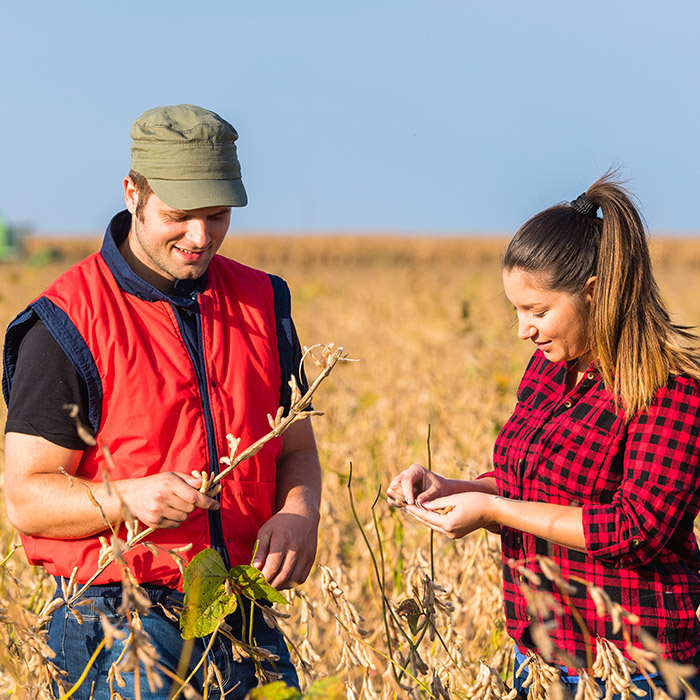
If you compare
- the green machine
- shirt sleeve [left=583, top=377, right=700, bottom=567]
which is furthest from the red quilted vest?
the green machine

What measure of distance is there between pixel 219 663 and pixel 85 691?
255 millimetres

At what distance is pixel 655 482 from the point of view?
1688mm

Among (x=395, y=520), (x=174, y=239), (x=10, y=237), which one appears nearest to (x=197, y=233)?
(x=174, y=239)

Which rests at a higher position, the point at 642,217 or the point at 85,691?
the point at 642,217

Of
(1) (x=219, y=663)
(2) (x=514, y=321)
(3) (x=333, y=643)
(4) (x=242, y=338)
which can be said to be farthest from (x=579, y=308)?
(3) (x=333, y=643)

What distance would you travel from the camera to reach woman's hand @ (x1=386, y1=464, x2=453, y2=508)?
190 cm

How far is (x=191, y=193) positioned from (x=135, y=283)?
0.69ft

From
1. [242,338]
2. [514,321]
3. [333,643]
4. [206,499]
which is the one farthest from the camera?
[333,643]

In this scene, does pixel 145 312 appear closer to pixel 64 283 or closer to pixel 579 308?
pixel 64 283

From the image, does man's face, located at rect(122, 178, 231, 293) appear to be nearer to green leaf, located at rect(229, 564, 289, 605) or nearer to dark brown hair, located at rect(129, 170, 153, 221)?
dark brown hair, located at rect(129, 170, 153, 221)

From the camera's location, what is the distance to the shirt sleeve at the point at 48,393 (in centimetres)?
176

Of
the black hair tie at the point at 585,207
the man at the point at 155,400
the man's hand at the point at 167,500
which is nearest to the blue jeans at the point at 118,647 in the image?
the man at the point at 155,400

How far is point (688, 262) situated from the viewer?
29906mm

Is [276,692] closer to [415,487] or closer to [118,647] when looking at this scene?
[118,647]
